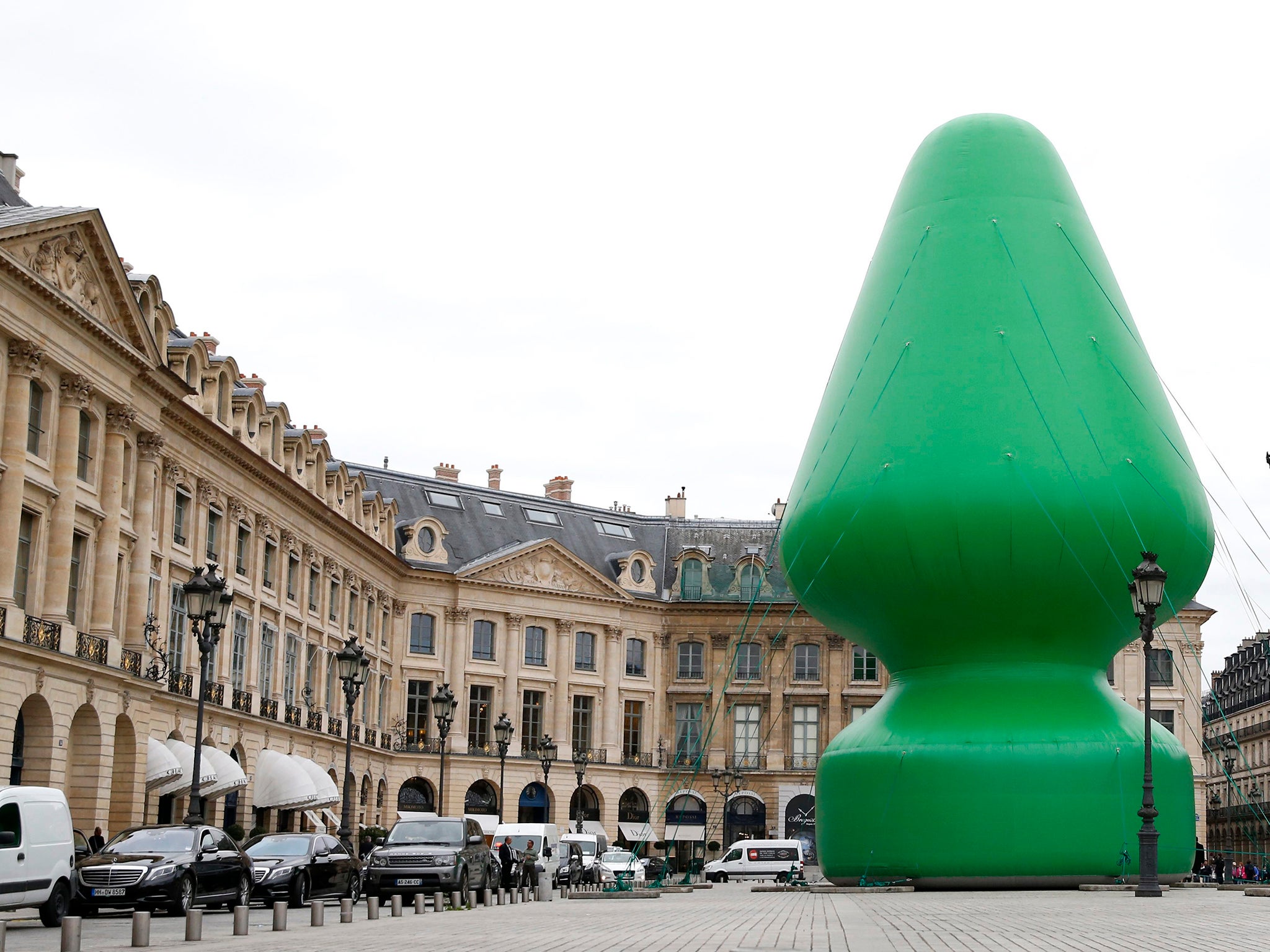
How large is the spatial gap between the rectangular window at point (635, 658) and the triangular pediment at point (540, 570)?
3031 millimetres

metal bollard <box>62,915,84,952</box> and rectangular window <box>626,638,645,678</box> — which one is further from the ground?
rectangular window <box>626,638,645,678</box>

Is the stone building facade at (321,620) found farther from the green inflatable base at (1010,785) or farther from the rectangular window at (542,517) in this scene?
the green inflatable base at (1010,785)

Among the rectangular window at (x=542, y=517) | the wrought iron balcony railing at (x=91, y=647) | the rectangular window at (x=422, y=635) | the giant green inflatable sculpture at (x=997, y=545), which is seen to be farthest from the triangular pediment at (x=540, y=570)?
the giant green inflatable sculpture at (x=997, y=545)

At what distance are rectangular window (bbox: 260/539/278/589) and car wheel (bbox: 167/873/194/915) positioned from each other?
28431 mm

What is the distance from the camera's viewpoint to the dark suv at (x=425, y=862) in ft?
90.2

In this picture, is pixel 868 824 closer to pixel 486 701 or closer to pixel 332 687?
pixel 332 687

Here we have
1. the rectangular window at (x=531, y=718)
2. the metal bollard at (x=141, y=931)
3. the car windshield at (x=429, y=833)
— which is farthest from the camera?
the rectangular window at (x=531, y=718)

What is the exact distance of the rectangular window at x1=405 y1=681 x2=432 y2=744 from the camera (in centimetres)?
6794

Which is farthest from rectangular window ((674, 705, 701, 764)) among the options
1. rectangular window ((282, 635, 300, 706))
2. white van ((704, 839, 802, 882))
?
rectangular window ((282, 635, 300, 706))

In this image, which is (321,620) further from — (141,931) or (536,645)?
(141,931)

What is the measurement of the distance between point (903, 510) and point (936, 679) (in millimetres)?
3135

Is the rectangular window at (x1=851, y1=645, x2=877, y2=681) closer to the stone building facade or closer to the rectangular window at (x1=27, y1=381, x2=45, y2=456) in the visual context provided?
the stone building facade

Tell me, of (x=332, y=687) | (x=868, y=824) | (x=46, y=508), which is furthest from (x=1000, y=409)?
(x=332, y=687)

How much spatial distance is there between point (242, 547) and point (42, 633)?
1579cm
